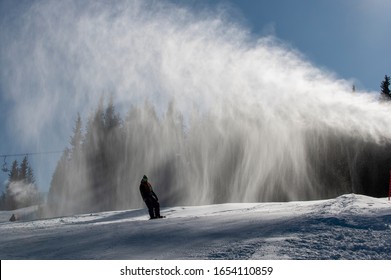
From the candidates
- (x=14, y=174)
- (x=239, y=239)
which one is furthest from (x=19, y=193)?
(x=239, y=239)

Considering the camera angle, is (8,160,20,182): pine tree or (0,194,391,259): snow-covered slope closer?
(0,194,391,259): snow-covered slope

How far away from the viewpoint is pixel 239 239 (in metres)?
7.38

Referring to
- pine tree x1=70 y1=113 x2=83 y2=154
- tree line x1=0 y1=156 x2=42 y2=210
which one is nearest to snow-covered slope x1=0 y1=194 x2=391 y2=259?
pine tree x1=70 y1=113 x2=83 y2=154

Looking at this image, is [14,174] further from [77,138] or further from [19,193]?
[77,138]

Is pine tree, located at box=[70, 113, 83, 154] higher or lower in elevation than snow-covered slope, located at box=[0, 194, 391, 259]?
higher

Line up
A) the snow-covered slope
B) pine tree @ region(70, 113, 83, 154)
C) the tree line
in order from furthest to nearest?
the tree line → pine tree @ region(70, 113, 83, 154) → the snow-covered slope

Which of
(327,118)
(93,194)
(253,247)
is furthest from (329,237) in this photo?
(93,194)

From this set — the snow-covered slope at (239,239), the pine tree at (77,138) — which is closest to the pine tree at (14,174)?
the pine tree at (77,138)

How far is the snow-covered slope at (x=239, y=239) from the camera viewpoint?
6.43 meters

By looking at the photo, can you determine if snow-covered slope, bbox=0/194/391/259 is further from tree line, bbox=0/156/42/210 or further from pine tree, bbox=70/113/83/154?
tree line, bbox=0/156/42/210

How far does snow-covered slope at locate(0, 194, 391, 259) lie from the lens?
21.1ft

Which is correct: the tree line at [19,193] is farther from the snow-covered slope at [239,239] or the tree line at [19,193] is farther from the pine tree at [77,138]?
the snow-covered slope at [239,239]
